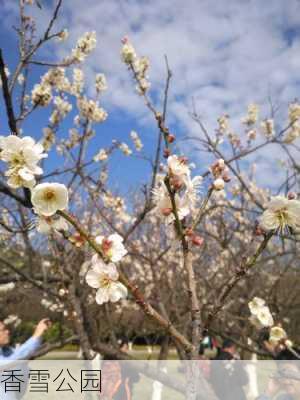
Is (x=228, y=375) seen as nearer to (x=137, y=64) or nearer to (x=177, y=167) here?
(x=137, y=64)

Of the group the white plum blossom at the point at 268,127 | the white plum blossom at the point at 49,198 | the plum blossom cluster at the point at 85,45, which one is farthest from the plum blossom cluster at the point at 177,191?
the white plum blossom at the point at 268,127

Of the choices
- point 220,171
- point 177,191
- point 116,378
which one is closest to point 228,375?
point 116,378

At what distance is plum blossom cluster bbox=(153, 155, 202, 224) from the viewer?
1429mm

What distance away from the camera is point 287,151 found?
4895 millimetres

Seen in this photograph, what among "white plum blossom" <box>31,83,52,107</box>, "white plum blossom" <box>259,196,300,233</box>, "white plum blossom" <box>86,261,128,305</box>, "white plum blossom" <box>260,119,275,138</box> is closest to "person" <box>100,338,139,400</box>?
"white plum blossom" <box>31,83,52,107</box>

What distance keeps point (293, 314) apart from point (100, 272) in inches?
353

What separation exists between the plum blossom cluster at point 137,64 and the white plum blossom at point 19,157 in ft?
10.0

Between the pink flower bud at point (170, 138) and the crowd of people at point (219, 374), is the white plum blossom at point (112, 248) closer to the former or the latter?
the pink flower bud at point (170, 138)

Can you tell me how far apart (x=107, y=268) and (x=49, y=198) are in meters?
0.27

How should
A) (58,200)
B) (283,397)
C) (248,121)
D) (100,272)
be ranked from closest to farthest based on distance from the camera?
(58,200) < (100,272) < (283,397) < (248,121)

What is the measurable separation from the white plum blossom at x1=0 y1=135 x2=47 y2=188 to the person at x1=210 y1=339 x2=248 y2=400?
4857mm

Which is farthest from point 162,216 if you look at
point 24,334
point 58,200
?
point 24,334

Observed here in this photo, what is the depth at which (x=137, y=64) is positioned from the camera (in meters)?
4.76

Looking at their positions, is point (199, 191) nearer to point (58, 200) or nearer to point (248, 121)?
point (58, 200)
